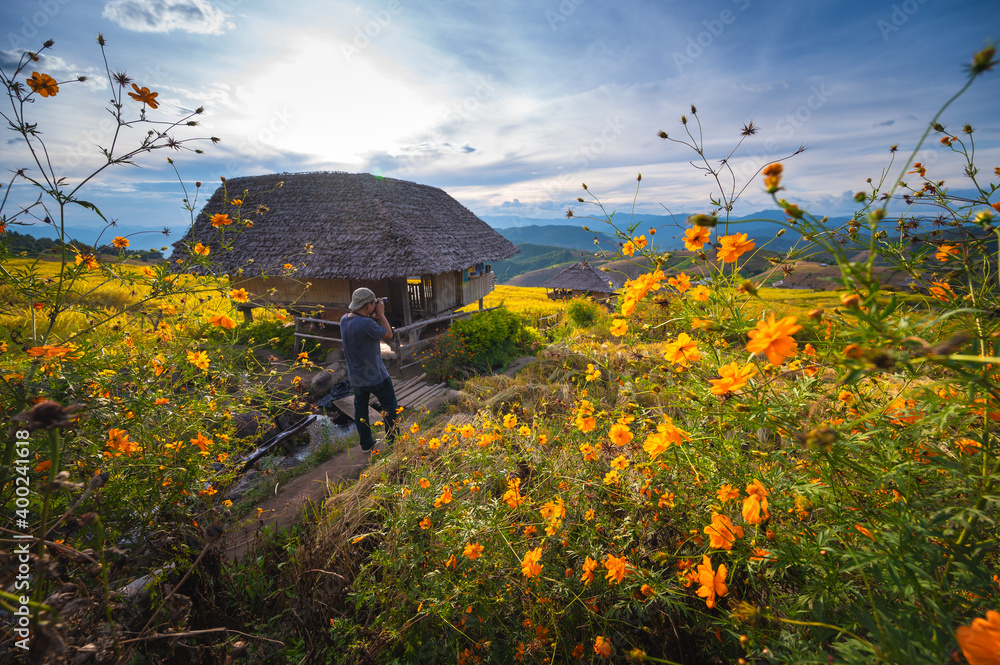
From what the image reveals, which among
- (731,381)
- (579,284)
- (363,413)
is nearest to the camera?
(731,381)

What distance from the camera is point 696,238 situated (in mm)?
1253

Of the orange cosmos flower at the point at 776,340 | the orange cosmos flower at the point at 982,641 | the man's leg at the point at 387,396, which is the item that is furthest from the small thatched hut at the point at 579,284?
the orange cosmos flower at the point at 982,641

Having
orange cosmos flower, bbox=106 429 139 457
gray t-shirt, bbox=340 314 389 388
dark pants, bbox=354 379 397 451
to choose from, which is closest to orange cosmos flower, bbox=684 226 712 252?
orange cosmos flower, bbox=106 429 139 457

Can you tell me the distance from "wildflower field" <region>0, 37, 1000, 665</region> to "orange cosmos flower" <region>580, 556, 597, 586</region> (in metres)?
0.01

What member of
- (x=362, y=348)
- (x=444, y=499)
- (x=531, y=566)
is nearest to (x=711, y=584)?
(x=531, y=566)

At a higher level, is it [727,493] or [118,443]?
[118,443]

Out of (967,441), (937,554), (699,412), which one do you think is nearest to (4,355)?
(699,412)

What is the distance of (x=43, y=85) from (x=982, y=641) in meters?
2.93

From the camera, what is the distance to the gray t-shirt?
392 centimetres

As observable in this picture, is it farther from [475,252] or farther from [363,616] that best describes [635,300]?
[475,252]

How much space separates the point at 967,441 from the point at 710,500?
74cm

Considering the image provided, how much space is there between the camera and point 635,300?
127 cm

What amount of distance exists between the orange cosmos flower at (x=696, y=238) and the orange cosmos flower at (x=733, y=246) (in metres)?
0.06

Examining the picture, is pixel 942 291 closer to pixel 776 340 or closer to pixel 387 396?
pixel 776 340
